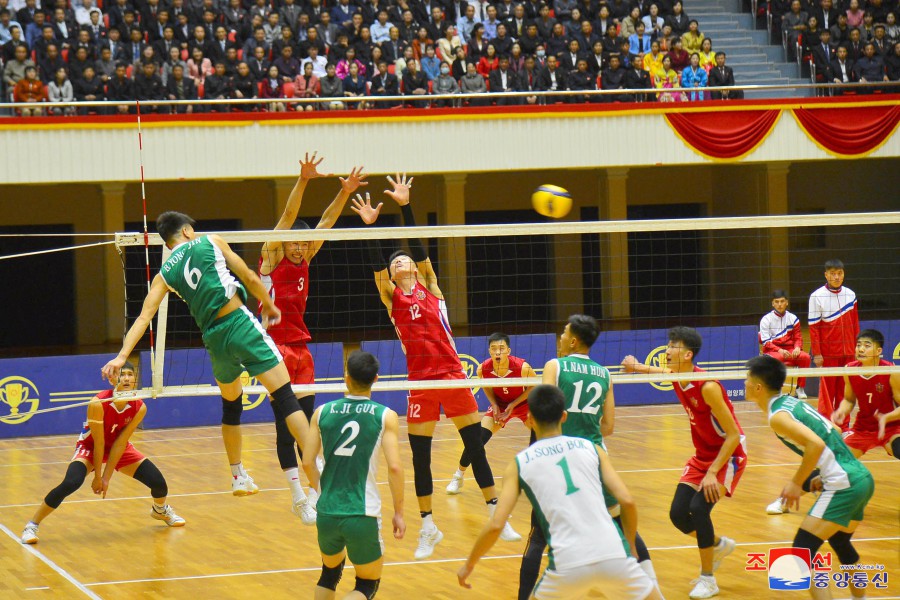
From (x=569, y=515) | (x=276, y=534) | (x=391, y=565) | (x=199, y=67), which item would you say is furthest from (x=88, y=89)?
(x=569, y=515)

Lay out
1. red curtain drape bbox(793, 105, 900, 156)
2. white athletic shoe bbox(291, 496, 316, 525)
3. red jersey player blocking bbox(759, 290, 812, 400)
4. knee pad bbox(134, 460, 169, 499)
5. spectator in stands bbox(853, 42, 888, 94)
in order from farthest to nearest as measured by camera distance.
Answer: spectator in stands bbox(853, 42, 888, 94) → red curtain drape bbox(793, 105, 900, 156) → red jersey player blocking bbox(759, 290, 812, 400) → knee pad bbox(134, 460, 169, 499) → white athletic shoe bbox(291, 496, 316, 525)

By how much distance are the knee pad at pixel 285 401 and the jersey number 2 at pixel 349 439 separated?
1.61 meters

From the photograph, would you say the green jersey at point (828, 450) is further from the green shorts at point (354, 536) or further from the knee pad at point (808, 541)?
the green shorts at point (354, 536)

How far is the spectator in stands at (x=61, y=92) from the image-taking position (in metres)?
18.3

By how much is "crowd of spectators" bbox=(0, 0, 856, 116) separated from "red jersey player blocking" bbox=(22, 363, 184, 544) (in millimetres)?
10248

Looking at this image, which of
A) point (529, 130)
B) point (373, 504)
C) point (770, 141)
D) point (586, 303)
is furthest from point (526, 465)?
point (586, 303)

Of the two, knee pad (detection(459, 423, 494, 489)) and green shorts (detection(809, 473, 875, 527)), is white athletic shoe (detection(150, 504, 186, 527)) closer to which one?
knee pad (detection(459, 423, 494, 489))

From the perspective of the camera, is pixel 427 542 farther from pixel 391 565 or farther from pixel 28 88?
pixel 28 88

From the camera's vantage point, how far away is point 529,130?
19.4 metres

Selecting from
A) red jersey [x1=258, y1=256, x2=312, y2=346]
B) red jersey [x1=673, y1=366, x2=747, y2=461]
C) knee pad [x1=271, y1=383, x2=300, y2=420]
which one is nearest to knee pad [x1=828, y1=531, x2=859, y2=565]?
red jersey [x1=673, y1=366, x2=747, y2=461]

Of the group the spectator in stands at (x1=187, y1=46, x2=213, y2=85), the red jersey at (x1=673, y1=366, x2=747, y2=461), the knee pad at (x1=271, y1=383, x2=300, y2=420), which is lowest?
the red jersey at (x1=673, y1=366, x2=747, y2=461)

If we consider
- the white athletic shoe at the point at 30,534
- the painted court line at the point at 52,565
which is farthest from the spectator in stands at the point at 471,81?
the white athletic shoe at the point at 30,534

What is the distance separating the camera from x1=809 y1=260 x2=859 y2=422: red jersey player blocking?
12656 mm

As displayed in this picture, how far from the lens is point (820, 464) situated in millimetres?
6391
